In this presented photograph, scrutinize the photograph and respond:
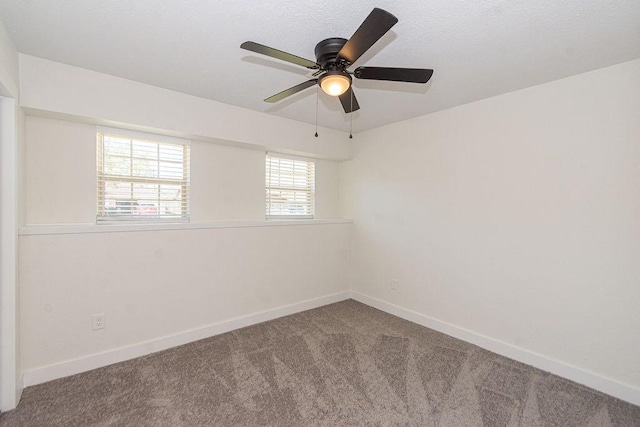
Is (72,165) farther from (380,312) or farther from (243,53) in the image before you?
(380,312)

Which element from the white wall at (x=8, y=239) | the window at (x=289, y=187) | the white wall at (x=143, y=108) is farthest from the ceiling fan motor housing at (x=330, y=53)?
the window at (x=289, y=187)

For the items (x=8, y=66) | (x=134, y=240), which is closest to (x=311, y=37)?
(x=8, y=66)

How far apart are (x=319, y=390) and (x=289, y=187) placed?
8.40 ft

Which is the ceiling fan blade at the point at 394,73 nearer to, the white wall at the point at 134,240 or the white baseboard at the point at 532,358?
the white wall at the point at 134,240

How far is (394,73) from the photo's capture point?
1751mm

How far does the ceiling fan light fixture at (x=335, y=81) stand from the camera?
1731 mm

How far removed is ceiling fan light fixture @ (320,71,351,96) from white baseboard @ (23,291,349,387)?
2.62 m

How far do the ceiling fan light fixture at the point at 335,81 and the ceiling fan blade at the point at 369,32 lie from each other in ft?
0.33

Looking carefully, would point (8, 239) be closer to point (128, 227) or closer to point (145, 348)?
point (128, 227)

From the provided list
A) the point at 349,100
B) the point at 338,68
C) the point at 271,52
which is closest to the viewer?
the point at 271,52

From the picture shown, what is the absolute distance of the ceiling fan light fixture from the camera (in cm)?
173

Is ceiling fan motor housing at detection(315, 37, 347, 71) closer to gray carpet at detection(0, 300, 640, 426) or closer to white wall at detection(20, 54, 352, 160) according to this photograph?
white wall at detection(20, 54, 352, 160)

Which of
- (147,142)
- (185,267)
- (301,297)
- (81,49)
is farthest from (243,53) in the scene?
(301,297)

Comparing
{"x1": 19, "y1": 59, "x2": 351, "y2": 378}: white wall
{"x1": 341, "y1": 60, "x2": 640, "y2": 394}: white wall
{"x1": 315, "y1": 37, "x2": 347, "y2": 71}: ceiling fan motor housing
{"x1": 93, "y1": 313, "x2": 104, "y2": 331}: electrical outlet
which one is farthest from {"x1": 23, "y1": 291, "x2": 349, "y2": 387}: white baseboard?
{"x1": 315, "y1": 37, "x2": 347, "y2": 71}: ceiling fan motor housing
